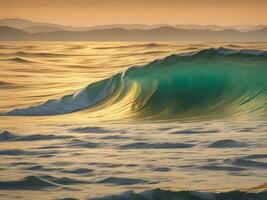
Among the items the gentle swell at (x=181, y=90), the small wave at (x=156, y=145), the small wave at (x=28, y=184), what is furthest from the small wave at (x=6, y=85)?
the small wave at (x=28, y=184)

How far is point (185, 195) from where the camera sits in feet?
23.7

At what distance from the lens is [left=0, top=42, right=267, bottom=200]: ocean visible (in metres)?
7.83

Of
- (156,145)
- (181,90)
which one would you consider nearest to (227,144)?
(156,145)

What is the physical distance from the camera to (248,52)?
21.0 m

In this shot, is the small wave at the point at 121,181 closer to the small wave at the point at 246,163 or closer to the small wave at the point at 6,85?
the small wave at the point at 246,163

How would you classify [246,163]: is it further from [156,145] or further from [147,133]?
[147,133]

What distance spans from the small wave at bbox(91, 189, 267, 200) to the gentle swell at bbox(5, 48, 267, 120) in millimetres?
8403

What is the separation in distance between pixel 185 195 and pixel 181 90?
12.2 m

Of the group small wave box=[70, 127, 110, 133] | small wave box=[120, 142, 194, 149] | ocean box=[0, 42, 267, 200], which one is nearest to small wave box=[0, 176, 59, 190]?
ocean box=[0, 42, 267, 200]

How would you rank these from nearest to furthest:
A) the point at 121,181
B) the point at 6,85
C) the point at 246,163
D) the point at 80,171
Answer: the point at 121,181 → the point at 80,171 → the point at 246,163 → the point at 6,85

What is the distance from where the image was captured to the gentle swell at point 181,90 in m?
17.0

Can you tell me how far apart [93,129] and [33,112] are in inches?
171

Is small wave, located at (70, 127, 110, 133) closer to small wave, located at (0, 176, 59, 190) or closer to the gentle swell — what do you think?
the gentle swell

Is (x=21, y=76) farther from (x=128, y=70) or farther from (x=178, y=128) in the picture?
(x=178, y=128)
